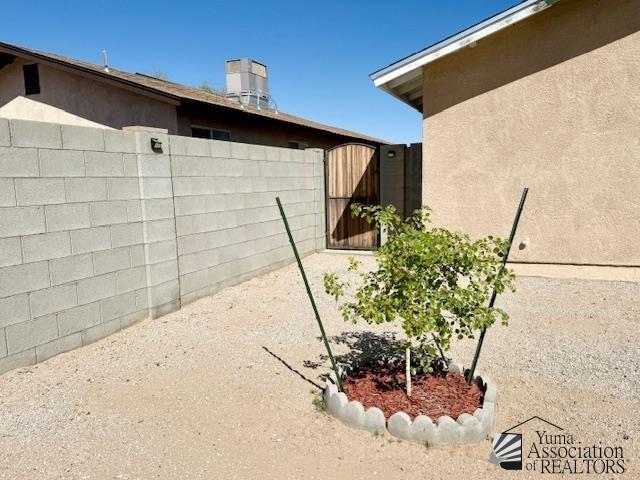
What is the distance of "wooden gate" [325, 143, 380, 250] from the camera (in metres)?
10.6

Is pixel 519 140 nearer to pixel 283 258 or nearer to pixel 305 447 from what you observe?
pixel 283 258

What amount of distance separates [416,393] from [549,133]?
236 inches

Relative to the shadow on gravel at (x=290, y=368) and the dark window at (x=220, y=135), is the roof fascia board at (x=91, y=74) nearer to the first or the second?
the dark window at (x=220, y=135)

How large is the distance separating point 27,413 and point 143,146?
3.37m

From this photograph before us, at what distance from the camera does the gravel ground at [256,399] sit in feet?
9.97

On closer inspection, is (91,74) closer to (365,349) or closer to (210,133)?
(210,133)

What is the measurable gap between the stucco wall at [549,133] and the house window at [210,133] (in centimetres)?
535

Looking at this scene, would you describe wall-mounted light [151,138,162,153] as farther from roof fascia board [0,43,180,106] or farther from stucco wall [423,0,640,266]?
stucco wall [423,0,640,266]

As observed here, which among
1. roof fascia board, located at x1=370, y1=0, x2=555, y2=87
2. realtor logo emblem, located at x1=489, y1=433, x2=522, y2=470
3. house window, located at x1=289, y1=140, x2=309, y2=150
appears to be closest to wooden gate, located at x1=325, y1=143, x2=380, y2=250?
roof fascia board, located at x1=370, y1=0, x2=555, y2=87

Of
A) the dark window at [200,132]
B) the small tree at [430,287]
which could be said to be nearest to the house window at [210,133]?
the dark window at [200,132]

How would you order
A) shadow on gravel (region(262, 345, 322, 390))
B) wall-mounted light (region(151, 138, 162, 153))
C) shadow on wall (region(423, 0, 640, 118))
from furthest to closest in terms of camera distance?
shadow on wall (region(423, 0, 640, 118))
wall-mounted light (region(151, 138, 162, 153))
shadow on gravel (region(262, 345, 322, 390))

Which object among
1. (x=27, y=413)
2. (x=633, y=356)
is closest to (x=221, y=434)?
(x=27, y=413)

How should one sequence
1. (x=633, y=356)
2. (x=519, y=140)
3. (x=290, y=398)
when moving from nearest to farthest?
(x=290, y=398)
(x=633, y=356)
(x=519, y=140)

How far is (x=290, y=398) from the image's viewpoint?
3.96 metres
